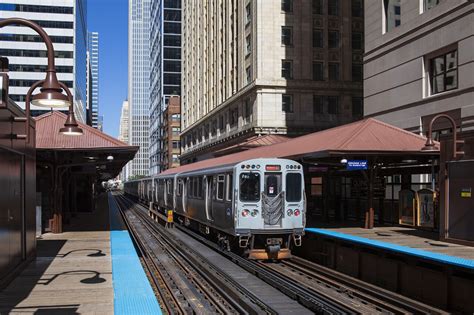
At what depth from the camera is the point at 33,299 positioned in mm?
8844

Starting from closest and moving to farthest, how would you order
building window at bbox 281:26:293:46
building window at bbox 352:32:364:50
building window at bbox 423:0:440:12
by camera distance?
building window at bbox 423:0:440:12 < building window at bbox 281:26:293:46 < building window at bbox 352:32:364:50

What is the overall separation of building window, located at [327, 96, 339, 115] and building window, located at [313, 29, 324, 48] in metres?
5.01

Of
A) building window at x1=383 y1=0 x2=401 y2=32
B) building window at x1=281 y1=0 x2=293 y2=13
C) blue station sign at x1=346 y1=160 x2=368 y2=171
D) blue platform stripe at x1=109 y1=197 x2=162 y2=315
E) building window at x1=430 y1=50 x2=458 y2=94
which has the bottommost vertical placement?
blue platform stripe at x1=109 y1=197 x2=162 y2=315

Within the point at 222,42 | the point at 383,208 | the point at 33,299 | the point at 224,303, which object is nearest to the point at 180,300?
the point at 224,303

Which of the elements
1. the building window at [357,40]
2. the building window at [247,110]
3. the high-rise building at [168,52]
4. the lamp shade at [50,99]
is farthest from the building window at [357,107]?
the high-rise building at [168,52]

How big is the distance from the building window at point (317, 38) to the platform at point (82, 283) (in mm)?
35372

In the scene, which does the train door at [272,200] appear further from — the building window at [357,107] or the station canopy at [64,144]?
the building window at [357,107]

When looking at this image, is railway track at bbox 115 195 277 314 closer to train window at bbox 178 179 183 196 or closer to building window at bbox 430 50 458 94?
train window at bbox 178 179 183 196

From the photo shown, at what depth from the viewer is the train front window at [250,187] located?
52.9 feet

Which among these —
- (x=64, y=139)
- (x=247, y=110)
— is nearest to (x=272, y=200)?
(x=64, y=139)

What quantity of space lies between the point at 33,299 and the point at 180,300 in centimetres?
378

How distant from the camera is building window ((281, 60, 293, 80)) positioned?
45.8m

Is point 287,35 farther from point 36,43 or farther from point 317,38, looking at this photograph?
point 36,43

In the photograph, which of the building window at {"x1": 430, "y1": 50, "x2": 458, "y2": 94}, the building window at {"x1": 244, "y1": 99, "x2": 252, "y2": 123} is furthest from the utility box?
the building window at {"x1": 244, "y1": 99, "x2": 252, "y2": 123}
